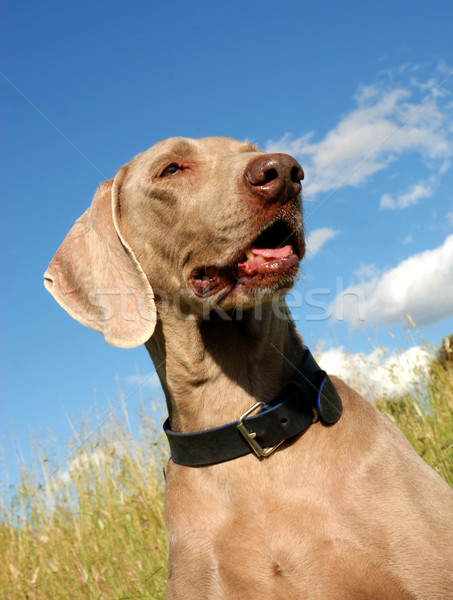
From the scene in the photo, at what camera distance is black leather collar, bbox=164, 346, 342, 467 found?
2.21 m

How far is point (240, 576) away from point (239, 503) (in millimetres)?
244

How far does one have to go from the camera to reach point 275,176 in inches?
89.7

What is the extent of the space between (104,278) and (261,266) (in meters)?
0.82

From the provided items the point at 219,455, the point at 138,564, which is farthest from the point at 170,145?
the point at 138,564

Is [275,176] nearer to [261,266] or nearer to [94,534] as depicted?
[261,266]

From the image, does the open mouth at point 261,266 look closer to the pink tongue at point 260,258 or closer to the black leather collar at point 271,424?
the pink tongue at point 260,258

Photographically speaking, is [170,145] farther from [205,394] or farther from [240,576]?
[240,576]

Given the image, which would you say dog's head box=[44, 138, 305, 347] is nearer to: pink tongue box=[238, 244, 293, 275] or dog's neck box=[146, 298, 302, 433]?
pink tongue box=[238, 244, 293, 275]

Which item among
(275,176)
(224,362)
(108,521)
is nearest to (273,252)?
(275,176)

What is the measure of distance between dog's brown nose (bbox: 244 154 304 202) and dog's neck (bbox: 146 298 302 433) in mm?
462

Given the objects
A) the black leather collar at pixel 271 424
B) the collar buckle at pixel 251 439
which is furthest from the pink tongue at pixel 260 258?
the collar buckle at pixel 251 439

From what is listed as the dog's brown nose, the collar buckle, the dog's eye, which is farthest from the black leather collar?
the dog's eye

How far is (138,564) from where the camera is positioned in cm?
402

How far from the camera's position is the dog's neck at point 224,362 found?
2.41m
